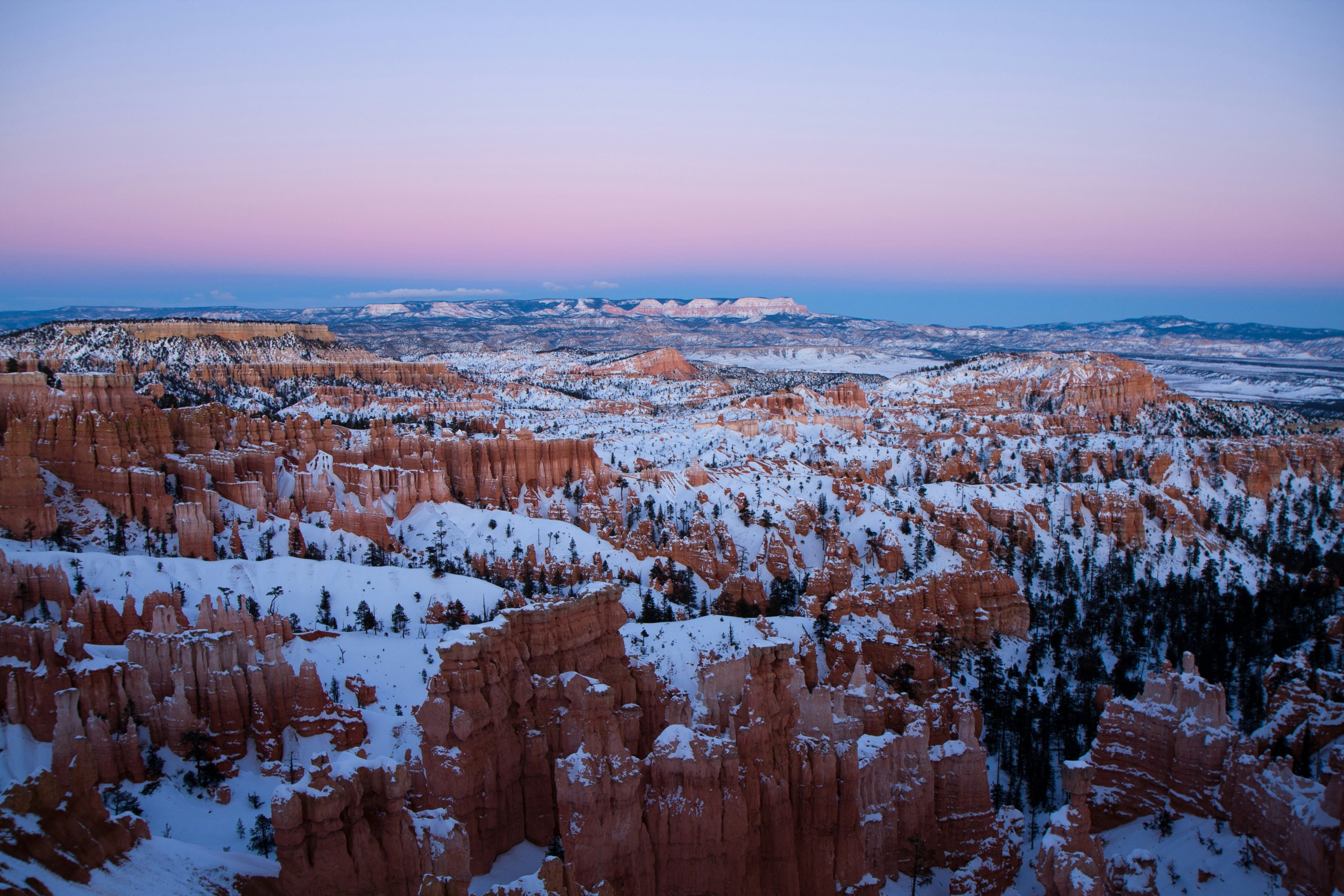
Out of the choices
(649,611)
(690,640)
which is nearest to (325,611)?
(649,611)

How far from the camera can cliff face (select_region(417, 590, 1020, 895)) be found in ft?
55.6

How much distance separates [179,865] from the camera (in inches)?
595

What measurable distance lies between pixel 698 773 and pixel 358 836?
6.60 m

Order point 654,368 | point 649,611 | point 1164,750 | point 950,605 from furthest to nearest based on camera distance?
point 654,368
point 950,605
point 649,611
point 1164,750

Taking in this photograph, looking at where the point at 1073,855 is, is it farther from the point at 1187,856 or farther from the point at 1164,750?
the point at 1164,750

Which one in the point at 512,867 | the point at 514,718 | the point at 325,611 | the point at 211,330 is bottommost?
the point at 512,867

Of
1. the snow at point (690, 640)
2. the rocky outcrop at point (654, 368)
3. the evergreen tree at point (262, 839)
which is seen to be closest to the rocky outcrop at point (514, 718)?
the evergreen tree at point (262, 839)

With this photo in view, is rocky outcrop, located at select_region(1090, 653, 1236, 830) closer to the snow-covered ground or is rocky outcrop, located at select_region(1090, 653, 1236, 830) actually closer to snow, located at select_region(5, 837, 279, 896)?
snow, located at select_region(5, 837, 279, 896)

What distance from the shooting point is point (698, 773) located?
1708 cm

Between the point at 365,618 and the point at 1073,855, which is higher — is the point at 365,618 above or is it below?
below

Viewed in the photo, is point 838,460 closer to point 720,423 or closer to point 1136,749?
point 720,423

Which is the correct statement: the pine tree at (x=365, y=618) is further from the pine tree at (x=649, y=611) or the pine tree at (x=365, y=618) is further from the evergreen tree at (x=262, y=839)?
the evergreen tree at (x=262, y=839)

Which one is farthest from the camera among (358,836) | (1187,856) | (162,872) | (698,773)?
(1187,856)

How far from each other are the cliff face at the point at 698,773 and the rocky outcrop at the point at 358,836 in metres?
1.69
